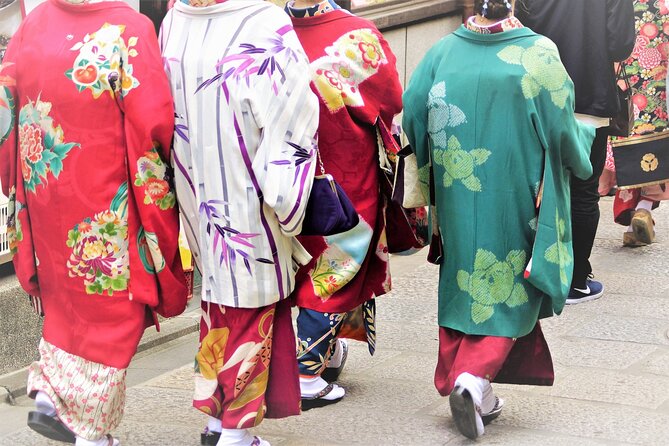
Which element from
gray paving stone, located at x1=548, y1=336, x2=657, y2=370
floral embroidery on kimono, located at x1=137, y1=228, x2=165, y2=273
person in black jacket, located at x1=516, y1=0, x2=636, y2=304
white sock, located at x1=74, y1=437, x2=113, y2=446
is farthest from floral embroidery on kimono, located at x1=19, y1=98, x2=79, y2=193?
person in black jacket, located at x1=516, y1=0, x2=636, y2=304

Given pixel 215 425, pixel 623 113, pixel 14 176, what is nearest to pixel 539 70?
pixel 215 425

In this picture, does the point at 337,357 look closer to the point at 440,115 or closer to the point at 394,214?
the point at 394,214

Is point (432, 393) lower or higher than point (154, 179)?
lower

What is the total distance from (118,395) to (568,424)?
1687 millimetres

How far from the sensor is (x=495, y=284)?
→ 4.34m

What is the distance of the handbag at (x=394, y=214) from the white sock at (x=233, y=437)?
3.61 ft

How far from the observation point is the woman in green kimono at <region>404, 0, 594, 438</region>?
423 cm

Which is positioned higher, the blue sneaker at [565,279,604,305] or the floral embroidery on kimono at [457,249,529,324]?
the floral embroidery on kimono at [457,249,529,324]

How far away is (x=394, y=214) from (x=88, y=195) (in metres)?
1.39

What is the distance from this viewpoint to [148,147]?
3.83 meters

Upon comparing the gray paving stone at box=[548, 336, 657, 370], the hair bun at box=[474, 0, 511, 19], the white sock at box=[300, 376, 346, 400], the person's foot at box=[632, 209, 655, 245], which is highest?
the hair bun at box=[474, 0, 511, 19]

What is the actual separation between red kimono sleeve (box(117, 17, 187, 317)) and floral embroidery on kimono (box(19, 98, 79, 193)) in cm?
22

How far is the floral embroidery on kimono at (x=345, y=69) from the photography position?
450 cm

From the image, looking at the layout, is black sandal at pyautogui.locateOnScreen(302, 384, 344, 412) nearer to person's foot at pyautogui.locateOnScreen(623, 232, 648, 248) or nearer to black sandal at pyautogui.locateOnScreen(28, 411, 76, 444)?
black sandal at pyautogui.locateOnScreen(28, 411, 76, 444)
